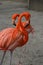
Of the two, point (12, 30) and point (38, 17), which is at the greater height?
point (12, 30)

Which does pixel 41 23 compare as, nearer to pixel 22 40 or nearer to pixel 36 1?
pixel 36 1

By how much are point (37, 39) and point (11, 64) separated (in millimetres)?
1573

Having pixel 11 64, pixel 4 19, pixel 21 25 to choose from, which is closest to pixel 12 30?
pixel 21 25

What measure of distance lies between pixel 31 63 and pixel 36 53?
0.48 m

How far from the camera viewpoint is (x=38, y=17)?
7949 millimetres

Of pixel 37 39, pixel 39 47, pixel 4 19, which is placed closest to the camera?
pixel 39 47

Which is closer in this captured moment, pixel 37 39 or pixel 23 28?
pixel 23 28

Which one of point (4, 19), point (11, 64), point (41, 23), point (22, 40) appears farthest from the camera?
point (4, 19)

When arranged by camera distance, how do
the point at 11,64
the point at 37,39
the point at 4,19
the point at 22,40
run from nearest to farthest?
the point at 22,40 → the point at 11,64 → the point at 37,39 → the point at 4,19

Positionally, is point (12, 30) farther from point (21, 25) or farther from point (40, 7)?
point (40, 7)

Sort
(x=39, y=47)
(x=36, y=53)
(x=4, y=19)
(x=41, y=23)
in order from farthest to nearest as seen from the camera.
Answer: (x=4, y=19) → (x=41, y=23) → (x=39, y=47) → (x=36, y=53)

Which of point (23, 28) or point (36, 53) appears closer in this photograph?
point (23, 28)

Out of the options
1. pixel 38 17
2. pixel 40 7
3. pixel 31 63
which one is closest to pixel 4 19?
pixel 38 17

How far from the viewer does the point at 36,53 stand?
4152mm
